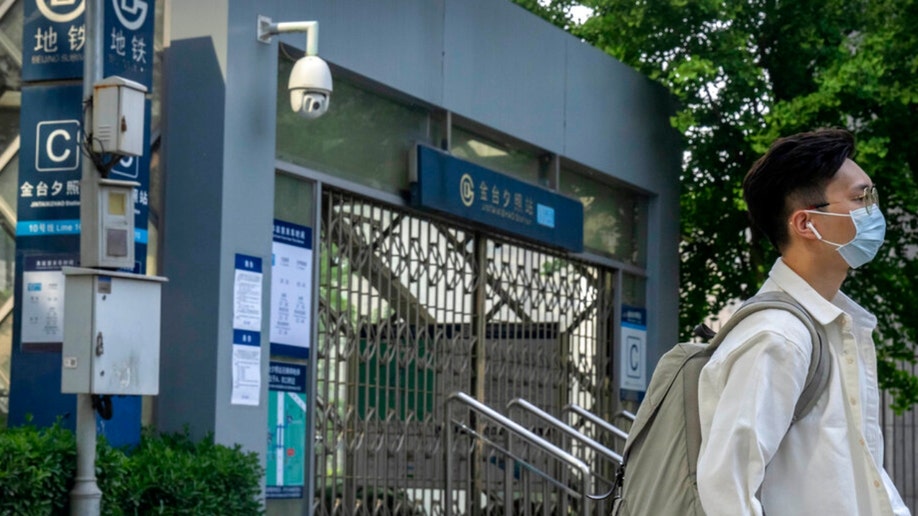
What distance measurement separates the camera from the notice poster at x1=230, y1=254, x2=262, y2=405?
8.57 metres

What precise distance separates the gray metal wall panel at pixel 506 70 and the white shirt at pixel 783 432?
8.17m

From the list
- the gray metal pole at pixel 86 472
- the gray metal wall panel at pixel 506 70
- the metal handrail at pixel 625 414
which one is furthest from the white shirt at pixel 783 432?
the metal handrail at pixel 625 414

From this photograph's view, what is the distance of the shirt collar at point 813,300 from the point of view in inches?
121

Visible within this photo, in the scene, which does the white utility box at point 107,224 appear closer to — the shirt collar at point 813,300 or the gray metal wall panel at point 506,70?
the gray metal wall panel at point 506,70

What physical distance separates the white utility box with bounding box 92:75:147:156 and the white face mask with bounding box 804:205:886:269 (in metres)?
4.63

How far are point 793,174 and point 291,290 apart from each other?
626 centimetres

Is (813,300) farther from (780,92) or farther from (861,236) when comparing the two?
(780,92)

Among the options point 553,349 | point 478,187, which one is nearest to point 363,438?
point 478,187

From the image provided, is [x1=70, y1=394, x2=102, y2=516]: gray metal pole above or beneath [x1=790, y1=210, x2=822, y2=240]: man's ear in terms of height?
beneath

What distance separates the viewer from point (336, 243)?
9859 mm

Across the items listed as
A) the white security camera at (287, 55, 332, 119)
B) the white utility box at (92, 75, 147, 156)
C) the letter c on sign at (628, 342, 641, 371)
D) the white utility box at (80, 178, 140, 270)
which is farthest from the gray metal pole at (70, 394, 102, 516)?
the letter c on sign at (628, 342, 641, 371)

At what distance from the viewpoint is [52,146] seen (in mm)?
7977

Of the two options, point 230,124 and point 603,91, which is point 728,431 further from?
point 603,91

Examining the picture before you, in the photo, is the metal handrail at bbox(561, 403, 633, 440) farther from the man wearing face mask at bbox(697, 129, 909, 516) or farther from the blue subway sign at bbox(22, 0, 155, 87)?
the man wearing face mask at bbox(697, 129, 909, 516)
